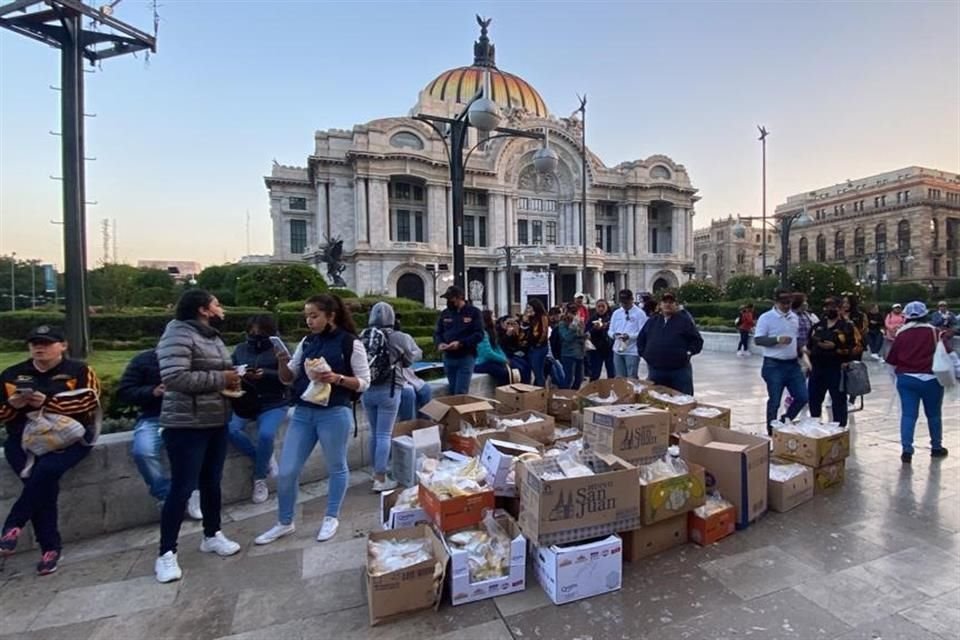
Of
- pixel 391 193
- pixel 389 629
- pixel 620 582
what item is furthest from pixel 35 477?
pixel 391 193

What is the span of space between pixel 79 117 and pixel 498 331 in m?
8.12

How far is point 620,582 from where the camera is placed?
2.74 m

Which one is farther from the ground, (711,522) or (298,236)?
(298,236)

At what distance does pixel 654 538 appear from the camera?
10.00 feet

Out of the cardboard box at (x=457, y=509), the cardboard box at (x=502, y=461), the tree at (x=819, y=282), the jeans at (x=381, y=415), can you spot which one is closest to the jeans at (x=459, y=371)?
the jeans at (x=381, y=415)

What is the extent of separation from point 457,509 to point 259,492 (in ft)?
7.27

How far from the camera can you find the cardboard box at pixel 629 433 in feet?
11.5

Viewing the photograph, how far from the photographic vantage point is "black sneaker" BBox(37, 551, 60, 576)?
3.08 metres

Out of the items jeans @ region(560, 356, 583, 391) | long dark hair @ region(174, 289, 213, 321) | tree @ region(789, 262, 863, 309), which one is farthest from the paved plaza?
tree @ region(789, 262, 863, 309)

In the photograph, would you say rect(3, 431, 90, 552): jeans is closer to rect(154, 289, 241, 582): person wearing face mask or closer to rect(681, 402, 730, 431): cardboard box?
rect(154, 289, 241, 582): person wearing face mask

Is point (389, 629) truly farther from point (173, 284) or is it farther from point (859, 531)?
point (173, 284)

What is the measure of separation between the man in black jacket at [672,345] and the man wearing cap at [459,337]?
197 cm

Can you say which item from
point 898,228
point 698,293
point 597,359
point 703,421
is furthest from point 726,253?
point 703,421

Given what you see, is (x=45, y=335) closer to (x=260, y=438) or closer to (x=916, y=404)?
(x=260, y=438)
